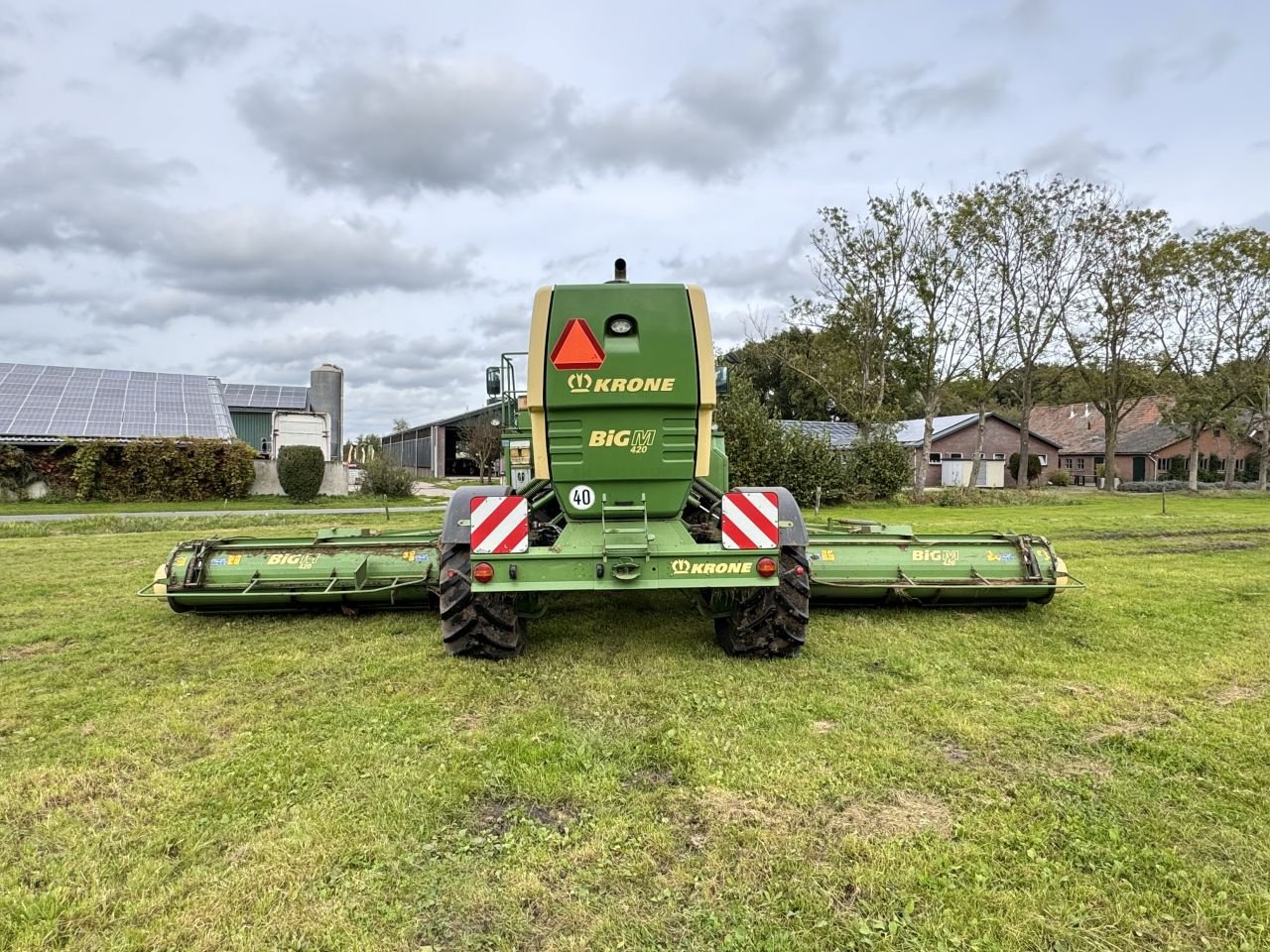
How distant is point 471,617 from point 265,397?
41.8m

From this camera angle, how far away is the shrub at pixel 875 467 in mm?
23766

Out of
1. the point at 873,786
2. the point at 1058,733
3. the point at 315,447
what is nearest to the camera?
the point at 873,786

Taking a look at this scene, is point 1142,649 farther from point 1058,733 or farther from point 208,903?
point 208,903

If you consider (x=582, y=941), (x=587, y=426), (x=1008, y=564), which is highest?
(x=587, y=426)

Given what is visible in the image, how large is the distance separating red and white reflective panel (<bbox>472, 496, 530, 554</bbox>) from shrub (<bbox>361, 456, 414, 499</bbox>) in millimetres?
21947

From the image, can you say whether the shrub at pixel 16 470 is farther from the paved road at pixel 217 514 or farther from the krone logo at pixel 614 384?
the krone logo at pixel 614 384

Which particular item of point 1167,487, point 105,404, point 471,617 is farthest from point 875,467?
point 105,404

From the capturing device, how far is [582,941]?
236cm

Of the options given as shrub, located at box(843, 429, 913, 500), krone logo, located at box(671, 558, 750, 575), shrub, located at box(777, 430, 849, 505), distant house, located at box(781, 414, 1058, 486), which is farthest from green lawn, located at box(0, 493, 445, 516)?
distant house, located at box(781, 414, 1058, 486)

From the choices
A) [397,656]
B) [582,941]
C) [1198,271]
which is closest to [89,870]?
[582,941]

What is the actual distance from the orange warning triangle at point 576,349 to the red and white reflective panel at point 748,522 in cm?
135

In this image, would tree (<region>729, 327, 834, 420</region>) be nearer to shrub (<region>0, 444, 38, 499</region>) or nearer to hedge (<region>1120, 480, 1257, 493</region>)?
hedge (<region>1120, 480, 1257, 493</region>)

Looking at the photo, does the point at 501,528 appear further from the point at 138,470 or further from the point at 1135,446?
the point at 1135,446

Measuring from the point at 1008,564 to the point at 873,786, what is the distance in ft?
14.2
